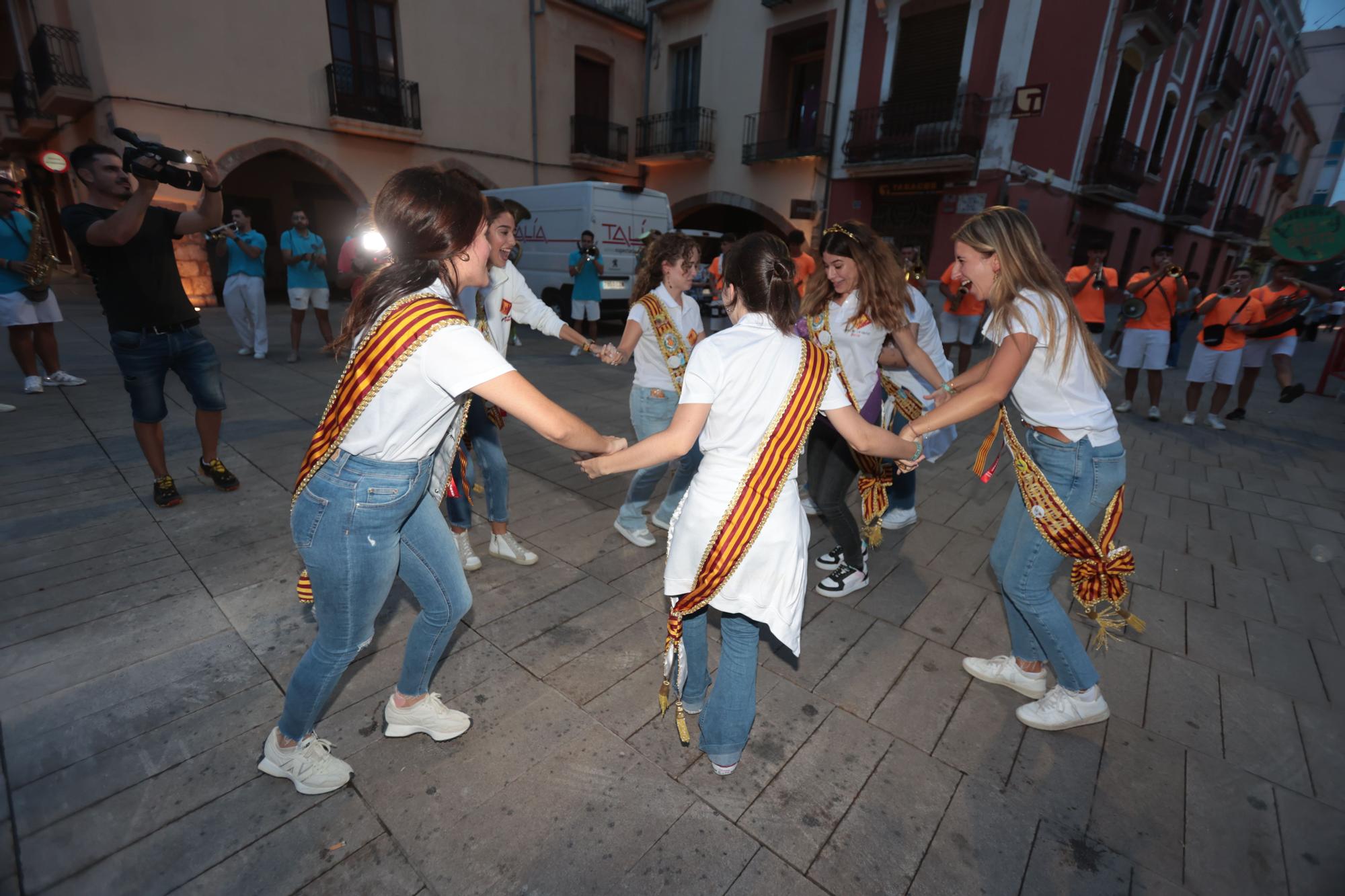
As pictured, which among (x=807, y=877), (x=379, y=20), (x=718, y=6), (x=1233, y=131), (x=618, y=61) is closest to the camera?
(x=807, y=877)

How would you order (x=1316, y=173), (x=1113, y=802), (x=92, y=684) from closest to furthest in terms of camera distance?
(x=1113, y=802) < (x=92, y=684) < (x=1316, y=173)

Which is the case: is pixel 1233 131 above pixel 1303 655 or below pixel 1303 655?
above

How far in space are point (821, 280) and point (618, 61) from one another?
64.8ft

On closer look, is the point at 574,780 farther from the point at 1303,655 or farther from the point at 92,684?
the point at 1303,655

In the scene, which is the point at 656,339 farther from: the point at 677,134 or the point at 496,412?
the point at 677,134

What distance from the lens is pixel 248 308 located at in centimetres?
826

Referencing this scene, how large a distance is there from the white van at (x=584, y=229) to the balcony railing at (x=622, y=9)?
9027 millimetres

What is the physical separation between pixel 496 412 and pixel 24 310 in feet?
19.8

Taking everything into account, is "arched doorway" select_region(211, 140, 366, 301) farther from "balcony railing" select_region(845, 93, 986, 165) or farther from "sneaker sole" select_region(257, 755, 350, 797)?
"sneaker sole" select_region(257, 755, 350, 797)

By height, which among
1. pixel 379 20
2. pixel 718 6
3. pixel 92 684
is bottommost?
pixel 92 684

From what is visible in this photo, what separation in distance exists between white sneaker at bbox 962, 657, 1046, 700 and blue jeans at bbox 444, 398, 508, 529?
249 cm

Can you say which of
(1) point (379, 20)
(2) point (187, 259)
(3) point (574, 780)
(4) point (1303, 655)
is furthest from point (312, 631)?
(1) point (379, 20)

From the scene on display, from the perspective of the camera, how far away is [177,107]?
42.0 feet

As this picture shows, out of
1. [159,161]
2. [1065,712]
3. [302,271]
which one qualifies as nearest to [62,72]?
[302,271]
